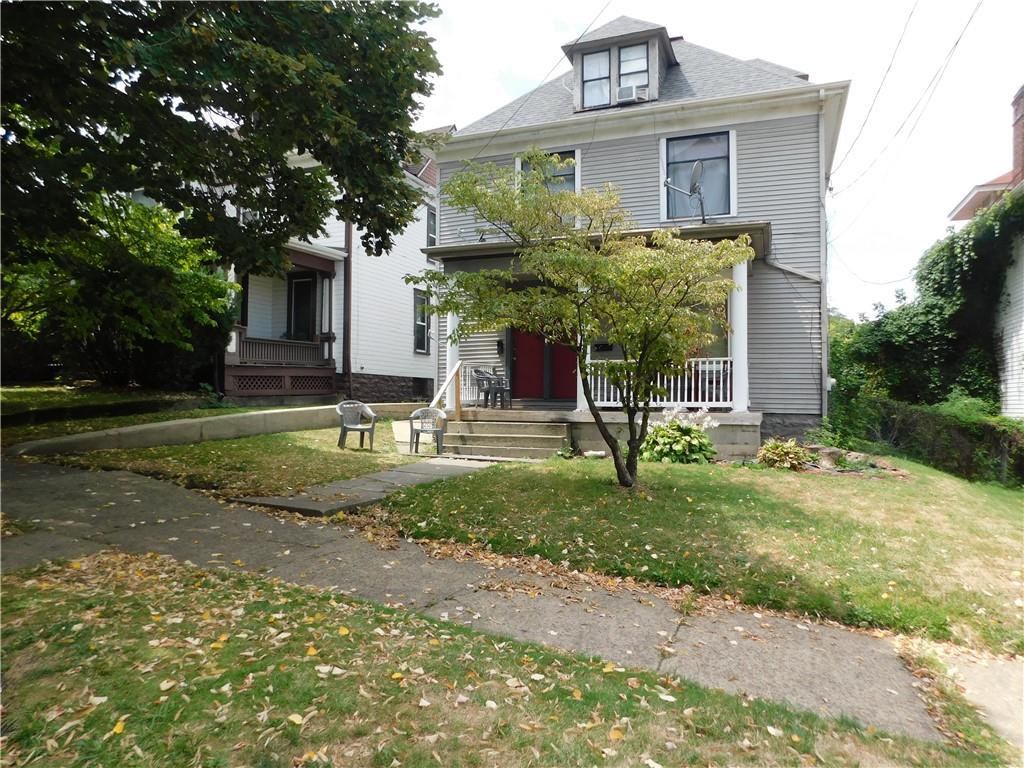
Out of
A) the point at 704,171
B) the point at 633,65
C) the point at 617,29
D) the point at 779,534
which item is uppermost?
the point at 617,29

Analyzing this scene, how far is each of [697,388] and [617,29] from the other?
864 centimetres

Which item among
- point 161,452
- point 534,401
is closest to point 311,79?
point 161,452

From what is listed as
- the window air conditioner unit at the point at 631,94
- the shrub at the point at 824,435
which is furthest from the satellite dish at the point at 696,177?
the shrub at the point at 824,435

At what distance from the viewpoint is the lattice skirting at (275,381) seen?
1478 cm

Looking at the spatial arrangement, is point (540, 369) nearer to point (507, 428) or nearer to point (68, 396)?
point (507, 428)

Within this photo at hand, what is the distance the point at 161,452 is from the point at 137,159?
15.2 ft

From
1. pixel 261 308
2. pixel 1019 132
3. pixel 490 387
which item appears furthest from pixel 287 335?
pixel 1019 132

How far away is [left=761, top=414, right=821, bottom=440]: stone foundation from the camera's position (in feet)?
38.8

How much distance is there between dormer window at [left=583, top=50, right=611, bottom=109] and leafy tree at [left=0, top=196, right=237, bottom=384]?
8962 millimetres

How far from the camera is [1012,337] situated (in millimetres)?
13102

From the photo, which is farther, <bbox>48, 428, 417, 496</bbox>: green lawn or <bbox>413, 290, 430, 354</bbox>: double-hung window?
<bbox>413, 290, 430, 354</bbox>: double-hung window

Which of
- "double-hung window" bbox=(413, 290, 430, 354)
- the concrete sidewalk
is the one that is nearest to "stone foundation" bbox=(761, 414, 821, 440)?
the concrete sidewalk

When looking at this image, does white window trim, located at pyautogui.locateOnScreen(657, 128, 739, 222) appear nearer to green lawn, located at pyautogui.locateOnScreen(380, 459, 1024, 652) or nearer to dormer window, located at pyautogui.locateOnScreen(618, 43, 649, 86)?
dormer window, located at pyautogui.locateOnScreen(618, 43, 649, 86)

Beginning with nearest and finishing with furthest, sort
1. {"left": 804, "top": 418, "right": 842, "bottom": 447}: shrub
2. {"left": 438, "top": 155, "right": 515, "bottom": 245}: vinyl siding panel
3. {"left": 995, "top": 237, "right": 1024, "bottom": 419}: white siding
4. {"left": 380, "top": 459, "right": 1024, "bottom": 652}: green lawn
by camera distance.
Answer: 1. {"left": 380, "top": 459, "right": 1024, "bottom": 652}: green lawn
2. {"left": 804, "top": 418, "right": 842, "bottom": 447}: shrub
3. {"left": 995, "top": 237, "right": 1024, "bottom": 419}: white siding
4. {"left": 438, "top": 155, "right": 515, "bottom": 245}: vinyl siding panel
